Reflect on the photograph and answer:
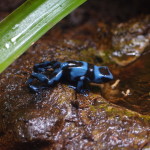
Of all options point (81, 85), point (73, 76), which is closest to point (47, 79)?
point (73, 76)

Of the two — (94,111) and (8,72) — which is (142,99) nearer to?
(94,111)

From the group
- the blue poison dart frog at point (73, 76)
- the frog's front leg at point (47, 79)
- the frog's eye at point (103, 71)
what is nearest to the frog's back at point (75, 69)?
the blue poison dart frog at point (73, 76)

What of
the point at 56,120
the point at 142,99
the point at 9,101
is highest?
the point at 9,101

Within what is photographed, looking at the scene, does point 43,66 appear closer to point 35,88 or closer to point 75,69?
point 35,88

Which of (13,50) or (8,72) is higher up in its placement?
(13,50)

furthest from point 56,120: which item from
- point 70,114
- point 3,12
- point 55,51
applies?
point 3,12

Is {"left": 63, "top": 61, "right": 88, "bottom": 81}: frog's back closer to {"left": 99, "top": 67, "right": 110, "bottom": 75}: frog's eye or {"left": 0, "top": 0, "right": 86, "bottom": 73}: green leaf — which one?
{"left": 99, "top": 67, "right": 110, "bottom": 75}: frog's eye
